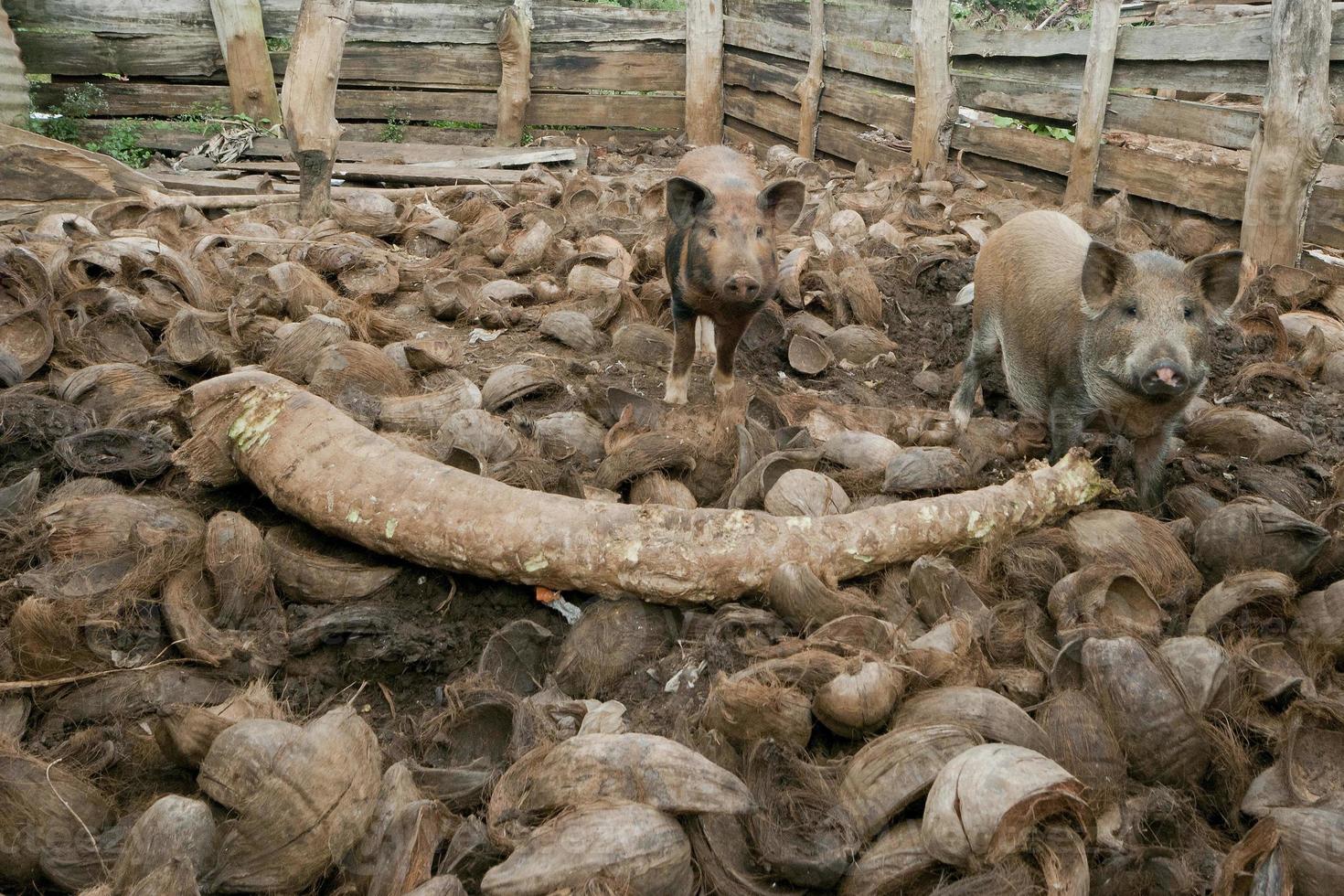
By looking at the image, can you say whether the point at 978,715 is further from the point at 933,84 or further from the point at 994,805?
the point at 933,84

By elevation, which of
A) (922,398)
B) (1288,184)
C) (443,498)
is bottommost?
(922,398)

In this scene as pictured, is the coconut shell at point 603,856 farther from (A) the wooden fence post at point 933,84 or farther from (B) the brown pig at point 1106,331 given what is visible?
(A) the wooden fence post at point 933,84

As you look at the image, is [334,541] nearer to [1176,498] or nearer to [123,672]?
[123,672]

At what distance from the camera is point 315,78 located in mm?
6270

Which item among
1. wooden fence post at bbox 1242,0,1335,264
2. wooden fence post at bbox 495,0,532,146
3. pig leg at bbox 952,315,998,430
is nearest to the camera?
pig leg at bbox 952,315,998,430

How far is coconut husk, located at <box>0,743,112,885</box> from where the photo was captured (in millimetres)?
2002

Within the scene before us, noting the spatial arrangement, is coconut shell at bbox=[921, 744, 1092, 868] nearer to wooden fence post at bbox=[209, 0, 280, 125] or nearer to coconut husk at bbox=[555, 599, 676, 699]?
coconut husk at bbox=[555, 599, 676, 699]

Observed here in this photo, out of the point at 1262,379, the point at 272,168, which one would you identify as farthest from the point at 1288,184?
the point at 272,168

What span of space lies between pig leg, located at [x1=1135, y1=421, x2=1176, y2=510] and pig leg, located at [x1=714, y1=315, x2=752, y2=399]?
1673mm

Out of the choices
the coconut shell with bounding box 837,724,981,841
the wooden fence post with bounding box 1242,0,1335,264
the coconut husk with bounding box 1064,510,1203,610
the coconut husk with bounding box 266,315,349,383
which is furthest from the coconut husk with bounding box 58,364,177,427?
the wooden fence post with bounding box 1242,0,1335,264

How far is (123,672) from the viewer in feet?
8.31

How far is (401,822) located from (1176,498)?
2.78 meters

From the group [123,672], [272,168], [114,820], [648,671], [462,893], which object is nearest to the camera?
[462,893]

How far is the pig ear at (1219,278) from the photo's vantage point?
10.7 ft
